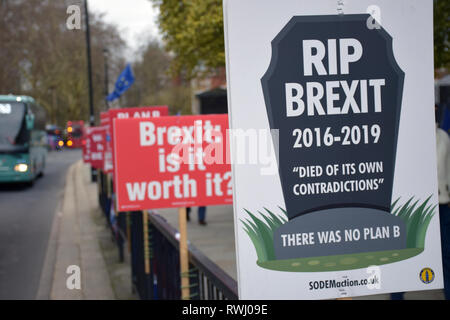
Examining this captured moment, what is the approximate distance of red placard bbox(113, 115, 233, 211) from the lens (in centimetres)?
435

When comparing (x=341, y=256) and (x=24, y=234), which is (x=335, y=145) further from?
(x=24, y=234)

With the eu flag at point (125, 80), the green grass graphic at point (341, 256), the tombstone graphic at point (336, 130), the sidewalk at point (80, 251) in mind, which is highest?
the eu flag at point (125, 80)

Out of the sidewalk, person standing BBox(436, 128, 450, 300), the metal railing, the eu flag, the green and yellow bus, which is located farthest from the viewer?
the green and yellow bus

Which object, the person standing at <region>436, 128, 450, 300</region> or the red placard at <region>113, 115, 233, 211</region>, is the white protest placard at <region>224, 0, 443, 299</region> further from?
the person standing at <region>436, 128, 450, 300</region>

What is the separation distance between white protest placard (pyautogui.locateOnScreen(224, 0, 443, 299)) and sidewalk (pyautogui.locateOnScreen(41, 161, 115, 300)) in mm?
5189

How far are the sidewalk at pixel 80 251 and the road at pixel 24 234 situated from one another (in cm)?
26

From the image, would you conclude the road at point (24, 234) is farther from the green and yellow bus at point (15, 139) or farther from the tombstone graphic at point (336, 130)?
the tombstone graphic at point (336, 130)

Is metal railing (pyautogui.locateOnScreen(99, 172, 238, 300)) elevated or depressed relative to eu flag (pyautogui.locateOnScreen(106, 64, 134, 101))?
depressed

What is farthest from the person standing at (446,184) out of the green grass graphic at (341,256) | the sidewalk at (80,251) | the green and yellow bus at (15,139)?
the green and yellow bus at (15,139)

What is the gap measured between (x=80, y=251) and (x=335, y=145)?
32.4 ft

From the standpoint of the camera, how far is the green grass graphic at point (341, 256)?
1963mm

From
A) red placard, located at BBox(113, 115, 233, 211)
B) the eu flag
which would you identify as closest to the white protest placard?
red placard, located at BBox(113, 115, 233, 211)

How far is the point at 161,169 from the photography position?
4414mm

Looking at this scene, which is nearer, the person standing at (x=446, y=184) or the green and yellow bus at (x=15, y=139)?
the person standing at (x=446, y=184)
